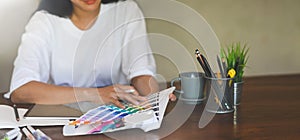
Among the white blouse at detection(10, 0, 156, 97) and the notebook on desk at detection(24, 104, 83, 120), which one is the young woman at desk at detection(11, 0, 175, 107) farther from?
the notebook on desk at detection(24, 104, 83, 120)

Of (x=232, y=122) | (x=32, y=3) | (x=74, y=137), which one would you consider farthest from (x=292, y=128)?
(x=32, y=3)

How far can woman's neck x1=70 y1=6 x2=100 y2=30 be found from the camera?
1.68 m

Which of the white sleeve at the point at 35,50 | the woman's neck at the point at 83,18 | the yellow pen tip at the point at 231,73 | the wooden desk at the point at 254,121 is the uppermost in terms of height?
the woman's neck at the point at 83,18

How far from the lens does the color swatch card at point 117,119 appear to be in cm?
98

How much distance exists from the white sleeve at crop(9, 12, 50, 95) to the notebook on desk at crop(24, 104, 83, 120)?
1.14ft

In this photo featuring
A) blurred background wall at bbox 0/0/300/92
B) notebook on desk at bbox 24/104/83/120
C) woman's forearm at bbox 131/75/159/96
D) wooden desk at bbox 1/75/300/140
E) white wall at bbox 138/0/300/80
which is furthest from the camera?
white wall at bbox 138/0/300/80

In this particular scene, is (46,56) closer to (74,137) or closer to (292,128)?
(74,137)

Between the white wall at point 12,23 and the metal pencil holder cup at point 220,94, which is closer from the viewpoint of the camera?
the metal pencil holder cup at point 220,94

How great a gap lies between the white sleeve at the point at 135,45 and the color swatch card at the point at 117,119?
0.55 m

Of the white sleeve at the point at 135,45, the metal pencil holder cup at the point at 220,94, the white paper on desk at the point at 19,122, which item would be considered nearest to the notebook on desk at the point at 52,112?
the white paper on desk at the point at 19,122

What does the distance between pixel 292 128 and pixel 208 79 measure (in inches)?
10.6

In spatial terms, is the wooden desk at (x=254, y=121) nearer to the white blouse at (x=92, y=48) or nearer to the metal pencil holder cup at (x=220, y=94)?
the metal pencil holder cup at (x=220, y=94)

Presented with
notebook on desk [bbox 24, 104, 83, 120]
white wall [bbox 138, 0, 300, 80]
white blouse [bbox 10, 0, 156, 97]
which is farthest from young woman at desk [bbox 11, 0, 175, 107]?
notebook on desk [bbox 24, 104, 83, 120]

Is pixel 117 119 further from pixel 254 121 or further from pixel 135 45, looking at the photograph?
pixel 135 45
